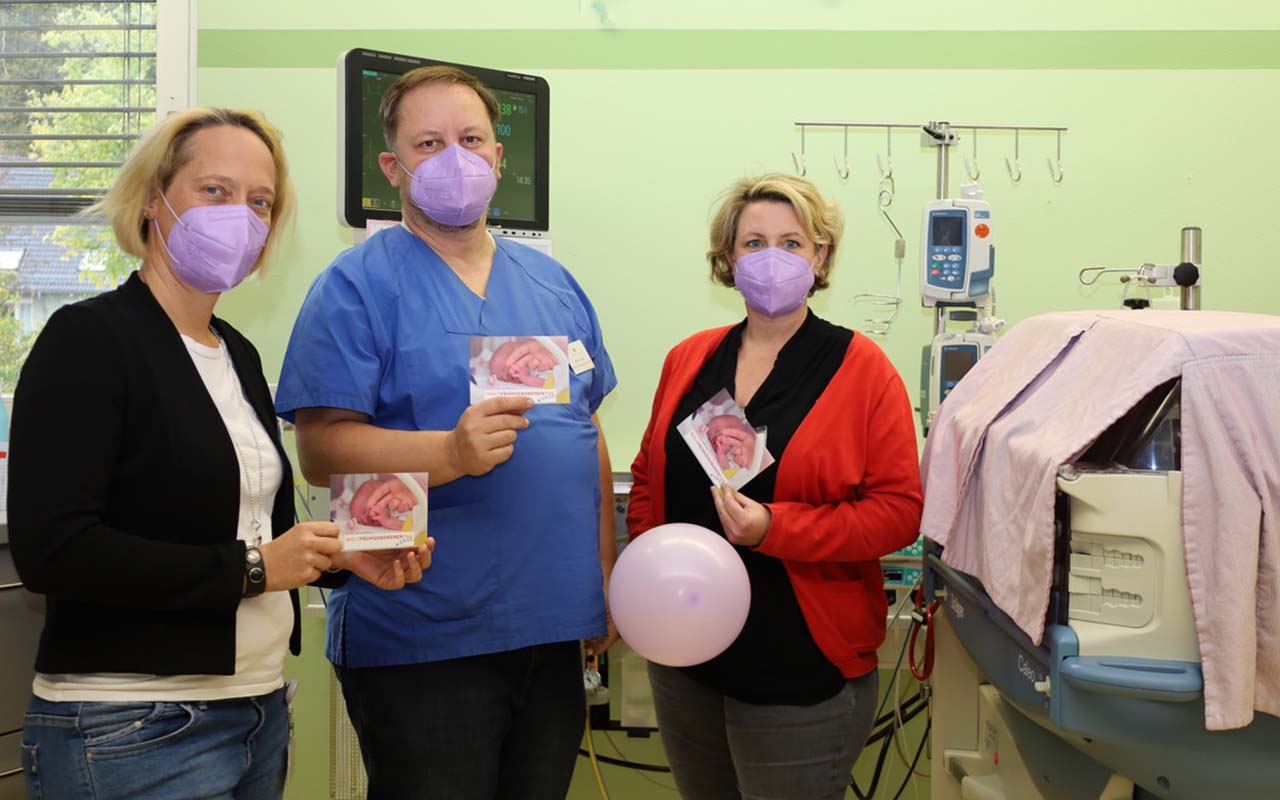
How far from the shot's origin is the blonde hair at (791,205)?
2.12 meters

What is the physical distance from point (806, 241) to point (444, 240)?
0.75 metres

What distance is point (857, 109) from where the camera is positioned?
3547 mm

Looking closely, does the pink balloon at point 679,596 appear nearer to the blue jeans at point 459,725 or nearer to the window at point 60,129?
the blue jeans at point 459,725

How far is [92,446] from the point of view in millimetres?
1319

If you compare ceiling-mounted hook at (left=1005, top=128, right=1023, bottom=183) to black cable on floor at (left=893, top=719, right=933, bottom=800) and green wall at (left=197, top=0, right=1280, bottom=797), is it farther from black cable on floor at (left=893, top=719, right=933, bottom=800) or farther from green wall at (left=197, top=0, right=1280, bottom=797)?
black cable on floor at (left=893, top=719, right=933, bottom=800)

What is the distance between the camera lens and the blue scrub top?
5.49 feet

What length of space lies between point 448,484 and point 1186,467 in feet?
A: 3.65

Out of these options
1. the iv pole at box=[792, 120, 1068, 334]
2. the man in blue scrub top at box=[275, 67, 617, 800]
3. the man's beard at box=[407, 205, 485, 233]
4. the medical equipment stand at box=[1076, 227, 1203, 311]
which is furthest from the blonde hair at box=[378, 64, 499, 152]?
the iv pole at box=[792, 120, 1068, 334]

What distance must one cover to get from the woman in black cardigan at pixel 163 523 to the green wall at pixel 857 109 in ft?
6.61

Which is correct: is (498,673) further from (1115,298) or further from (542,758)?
(1115,298)

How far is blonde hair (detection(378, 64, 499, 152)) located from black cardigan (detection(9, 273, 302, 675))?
542 mm

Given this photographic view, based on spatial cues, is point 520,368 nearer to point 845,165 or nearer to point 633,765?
point 845,165

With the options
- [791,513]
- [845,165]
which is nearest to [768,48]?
[845,165]

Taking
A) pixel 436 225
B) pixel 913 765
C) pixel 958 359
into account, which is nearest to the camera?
pixel 436 225
